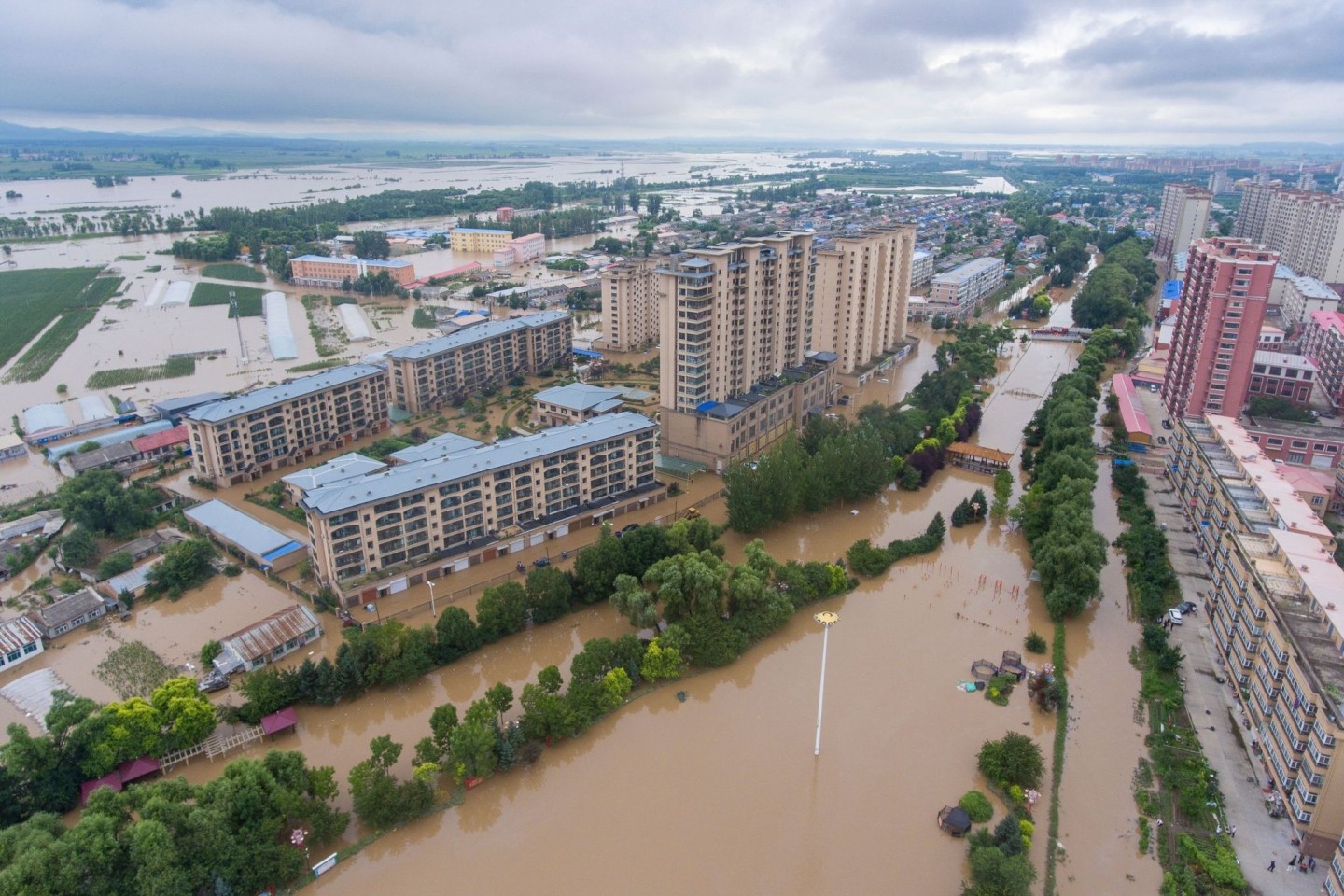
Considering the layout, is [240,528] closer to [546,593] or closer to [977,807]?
[546,593]

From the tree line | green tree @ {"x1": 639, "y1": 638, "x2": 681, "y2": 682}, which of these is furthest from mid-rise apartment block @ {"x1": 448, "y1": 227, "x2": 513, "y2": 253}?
green tree @ {"x1": 639, "y1": 638, "x2": 681, "y2": 682}

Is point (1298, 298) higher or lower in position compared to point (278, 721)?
higher

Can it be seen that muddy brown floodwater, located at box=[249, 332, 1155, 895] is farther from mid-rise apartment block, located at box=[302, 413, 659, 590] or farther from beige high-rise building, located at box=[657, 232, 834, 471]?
beige high-rise building, located at box=[657, 232, 834, 471]

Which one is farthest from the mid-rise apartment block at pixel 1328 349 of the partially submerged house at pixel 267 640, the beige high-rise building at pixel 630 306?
the partially submerged house at pixel 267 640

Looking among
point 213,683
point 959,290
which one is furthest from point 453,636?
point 959,290

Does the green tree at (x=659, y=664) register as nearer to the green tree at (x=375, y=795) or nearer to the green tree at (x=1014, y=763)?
the green tree at (x=375, y=795)
